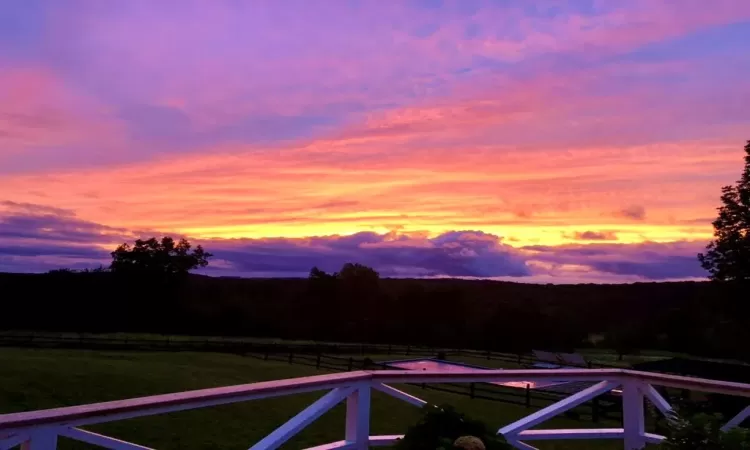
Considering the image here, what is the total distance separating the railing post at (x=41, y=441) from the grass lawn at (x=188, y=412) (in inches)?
415

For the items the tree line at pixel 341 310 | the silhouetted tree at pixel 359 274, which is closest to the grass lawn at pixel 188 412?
the tree line at pixel 341 310

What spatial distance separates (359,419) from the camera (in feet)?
12.2

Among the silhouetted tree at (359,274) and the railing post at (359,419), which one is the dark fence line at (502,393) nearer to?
the railing post at (359,419)

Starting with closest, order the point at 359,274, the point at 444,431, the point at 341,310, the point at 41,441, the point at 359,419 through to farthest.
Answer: the point at 41,441 → the point at 444,431 → the point at 359,419 → the point at 341,310 → the point at 359,274

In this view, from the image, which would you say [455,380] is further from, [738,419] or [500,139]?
[500,139]

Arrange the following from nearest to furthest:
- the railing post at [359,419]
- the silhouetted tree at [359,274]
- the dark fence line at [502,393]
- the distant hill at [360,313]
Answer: the railing post at [359,419]
the dark fence line at [502,393]
the distant hill at [360,313]
the silhouetted tree at [359,274]

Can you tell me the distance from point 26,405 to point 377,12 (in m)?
12.4

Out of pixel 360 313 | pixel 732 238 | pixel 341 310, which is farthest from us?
pixel 341 310

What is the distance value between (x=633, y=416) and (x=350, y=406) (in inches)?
82.7

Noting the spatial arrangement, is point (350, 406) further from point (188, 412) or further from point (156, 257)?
point (156, 257)

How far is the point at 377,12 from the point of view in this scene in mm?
9883

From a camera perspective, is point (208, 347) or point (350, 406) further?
point (208, 347)

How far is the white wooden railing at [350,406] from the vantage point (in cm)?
238

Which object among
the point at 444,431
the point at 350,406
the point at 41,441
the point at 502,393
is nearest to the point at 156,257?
the point at 502,393
